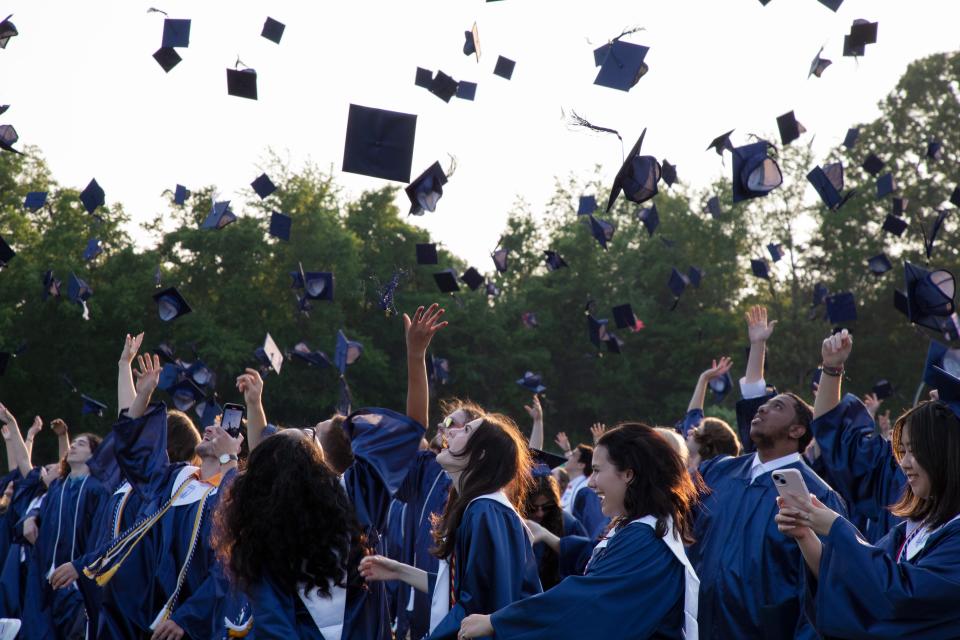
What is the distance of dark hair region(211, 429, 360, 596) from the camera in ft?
13.7

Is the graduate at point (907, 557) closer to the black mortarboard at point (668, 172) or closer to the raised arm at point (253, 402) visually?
the raised arm at point (253, 402)

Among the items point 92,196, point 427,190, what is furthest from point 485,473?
point 92,196

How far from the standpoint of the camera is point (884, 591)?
3.28 metres

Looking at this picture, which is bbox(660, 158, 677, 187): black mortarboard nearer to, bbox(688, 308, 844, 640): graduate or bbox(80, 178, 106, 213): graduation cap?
bbox(688, 308, 844, 640): graduate

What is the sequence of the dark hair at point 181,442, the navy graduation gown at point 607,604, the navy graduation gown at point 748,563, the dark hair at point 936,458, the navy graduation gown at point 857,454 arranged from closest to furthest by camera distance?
the dark hair at point 936,458, the navy graduation gown at point 607,604, the navy graduation gown at point 748,563, the navy graduation gown at point 857,454, the dark hair at point 181,442

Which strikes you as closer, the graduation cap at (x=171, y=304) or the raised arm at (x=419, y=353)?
the raised arm at (x=419, y=353)

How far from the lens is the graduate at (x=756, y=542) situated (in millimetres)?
5250

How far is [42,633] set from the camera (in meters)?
9.66

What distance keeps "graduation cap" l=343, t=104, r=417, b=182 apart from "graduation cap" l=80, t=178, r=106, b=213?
7.73m

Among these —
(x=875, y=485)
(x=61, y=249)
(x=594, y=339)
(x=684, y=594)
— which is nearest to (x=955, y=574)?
(x=684, y=594)

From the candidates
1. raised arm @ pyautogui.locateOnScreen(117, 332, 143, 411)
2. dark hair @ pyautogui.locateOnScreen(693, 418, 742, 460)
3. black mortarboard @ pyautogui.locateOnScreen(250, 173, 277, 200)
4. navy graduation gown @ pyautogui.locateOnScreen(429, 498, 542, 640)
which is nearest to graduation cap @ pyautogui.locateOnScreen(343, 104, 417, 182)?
raised arm @ pyautogui.locateOnScreen(117, 332, 143, 411)

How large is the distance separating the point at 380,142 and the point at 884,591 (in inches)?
199

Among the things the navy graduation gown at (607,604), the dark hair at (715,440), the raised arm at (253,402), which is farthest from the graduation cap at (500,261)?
the navy graduation gown at (607,604)

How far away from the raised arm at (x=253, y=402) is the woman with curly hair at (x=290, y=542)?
1243 millimetres
